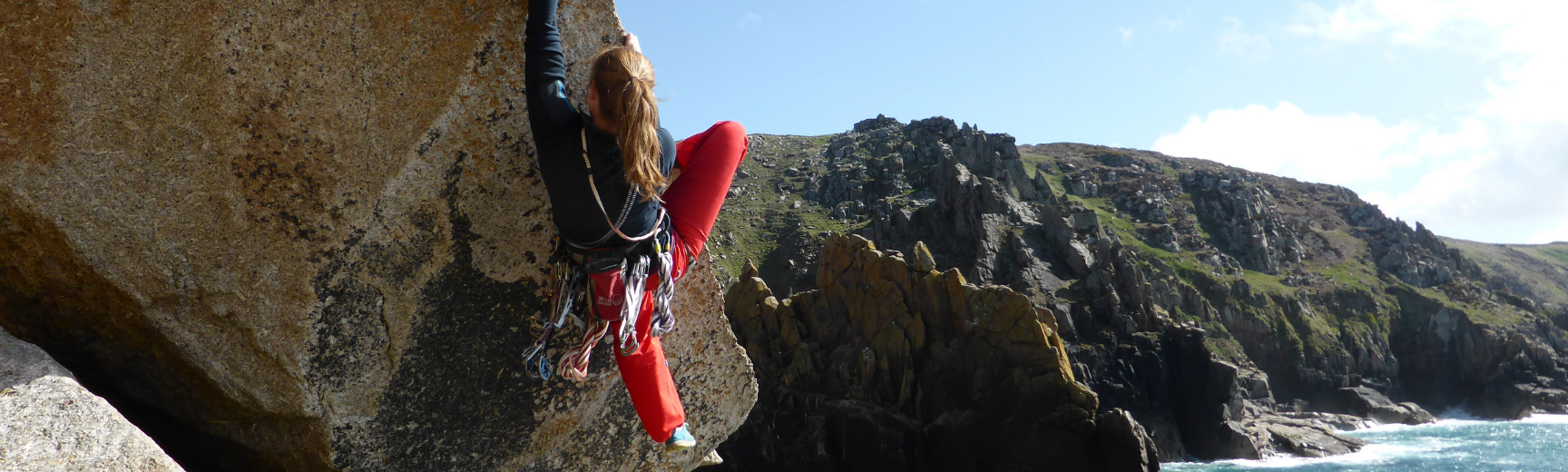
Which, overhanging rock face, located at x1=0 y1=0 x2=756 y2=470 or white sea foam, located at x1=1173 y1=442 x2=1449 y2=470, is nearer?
overhanging rock face, located at x1=0 y1=0 x2=756 y2=470

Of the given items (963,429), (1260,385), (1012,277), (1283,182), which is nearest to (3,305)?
(963,429)

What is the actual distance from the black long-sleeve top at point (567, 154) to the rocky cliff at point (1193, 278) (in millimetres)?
35627

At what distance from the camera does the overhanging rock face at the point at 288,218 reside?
10.2 ft

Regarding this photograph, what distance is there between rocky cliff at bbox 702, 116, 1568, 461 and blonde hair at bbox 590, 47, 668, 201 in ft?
117

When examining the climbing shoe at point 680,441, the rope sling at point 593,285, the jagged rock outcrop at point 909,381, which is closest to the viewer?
the rope sling at point 593,285

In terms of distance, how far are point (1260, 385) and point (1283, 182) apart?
120 m

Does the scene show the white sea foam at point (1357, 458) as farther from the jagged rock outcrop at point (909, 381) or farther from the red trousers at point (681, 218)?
the red trousers at point (681, 218)

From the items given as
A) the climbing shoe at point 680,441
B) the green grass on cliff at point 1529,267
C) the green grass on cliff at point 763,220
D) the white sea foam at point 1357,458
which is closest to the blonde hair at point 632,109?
the climbing shoe at point 680,441

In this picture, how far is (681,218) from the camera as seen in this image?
373 cm

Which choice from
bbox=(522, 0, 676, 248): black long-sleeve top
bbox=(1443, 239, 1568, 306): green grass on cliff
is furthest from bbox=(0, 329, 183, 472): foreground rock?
bbox=(1443, 239, 1568, 306): green grass on cliff

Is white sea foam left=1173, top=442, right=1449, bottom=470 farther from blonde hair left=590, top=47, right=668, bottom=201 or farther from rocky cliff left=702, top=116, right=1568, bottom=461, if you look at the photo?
blonde hair left=590, top=47, right=668, bottom=201

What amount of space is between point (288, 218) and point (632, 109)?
165 centimetres

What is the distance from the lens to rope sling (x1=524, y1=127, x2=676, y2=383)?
341 cm

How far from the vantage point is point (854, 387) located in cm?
3725
